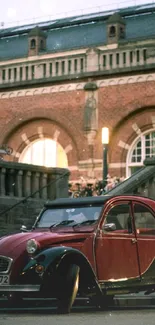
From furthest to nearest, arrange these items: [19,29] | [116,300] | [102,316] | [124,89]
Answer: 1. [19,29]
2. [124,89]
3. [116,300]
4. [102,316]

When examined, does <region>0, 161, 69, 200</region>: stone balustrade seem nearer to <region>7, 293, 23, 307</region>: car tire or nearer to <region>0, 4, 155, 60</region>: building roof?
<region>7, 293, 23, 307</region>: car tire

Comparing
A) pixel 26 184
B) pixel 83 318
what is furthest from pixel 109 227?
pixel 26 184

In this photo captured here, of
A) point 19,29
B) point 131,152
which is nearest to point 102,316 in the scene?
point 131,152

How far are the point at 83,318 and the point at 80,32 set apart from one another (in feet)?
108

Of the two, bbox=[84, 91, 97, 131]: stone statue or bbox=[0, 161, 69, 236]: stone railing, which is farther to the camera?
bbox=[84, 91, 97, 131]: stone statue

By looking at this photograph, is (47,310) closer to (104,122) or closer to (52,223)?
(52,223)

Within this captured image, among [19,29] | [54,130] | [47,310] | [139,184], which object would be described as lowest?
[47,310]

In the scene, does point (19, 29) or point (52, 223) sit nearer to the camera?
point (52, 223)

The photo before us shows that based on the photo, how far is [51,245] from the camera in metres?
10.9

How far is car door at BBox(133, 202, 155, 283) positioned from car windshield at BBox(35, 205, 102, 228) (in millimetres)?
708

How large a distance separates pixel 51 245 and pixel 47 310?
1.11 metres

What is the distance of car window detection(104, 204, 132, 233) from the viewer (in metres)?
11.7

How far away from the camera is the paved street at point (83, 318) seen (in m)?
9.36

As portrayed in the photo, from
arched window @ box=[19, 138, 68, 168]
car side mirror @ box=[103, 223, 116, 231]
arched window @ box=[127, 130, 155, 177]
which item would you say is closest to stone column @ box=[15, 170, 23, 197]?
car side mirror @ box=[103, 223, 116, 231]
